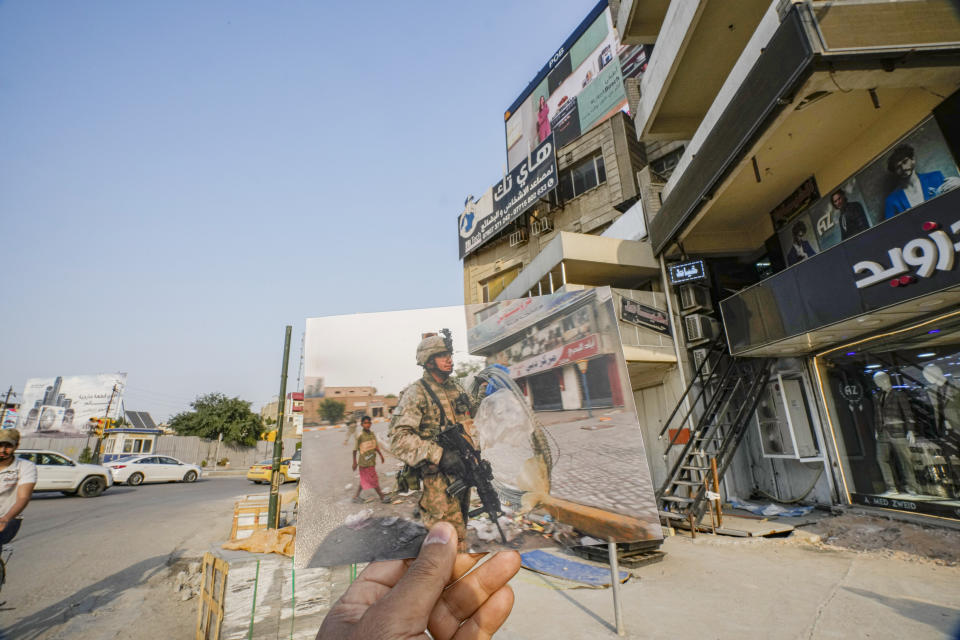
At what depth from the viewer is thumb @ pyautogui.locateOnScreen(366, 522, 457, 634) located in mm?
1322

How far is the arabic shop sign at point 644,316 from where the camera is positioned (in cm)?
923

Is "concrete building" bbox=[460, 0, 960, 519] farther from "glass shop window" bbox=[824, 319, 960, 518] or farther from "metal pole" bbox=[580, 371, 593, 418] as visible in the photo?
"metal pole" bbox=[580, 371, 593, 418]

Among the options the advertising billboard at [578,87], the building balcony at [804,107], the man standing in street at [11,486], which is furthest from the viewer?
the advertising billboard at [578,87]

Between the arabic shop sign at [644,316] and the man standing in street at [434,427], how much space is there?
719cm

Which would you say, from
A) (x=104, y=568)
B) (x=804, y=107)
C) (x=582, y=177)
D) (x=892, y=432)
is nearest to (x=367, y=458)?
(x=804, y=107)

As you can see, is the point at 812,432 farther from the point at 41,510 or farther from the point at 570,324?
the point at 41,510

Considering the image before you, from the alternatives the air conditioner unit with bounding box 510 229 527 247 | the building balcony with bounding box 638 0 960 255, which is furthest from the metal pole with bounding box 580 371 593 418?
the air conditioner unit with bounding box 510 229 527 247

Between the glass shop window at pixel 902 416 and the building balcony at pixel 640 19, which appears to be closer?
the glass shop window at pixel 902 416

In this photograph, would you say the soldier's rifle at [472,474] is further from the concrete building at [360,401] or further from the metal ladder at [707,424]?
the metal ladder at [707,424]

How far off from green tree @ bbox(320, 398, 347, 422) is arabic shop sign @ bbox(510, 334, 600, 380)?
3.85 ft

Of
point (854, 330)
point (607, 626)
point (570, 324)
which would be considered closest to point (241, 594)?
point (607, 626)

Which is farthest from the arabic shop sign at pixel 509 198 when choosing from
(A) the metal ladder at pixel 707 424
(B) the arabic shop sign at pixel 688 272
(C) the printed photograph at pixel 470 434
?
(C) the printed photograph at pixel 470 434

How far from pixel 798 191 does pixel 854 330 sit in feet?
10.9

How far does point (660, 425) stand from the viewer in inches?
408
